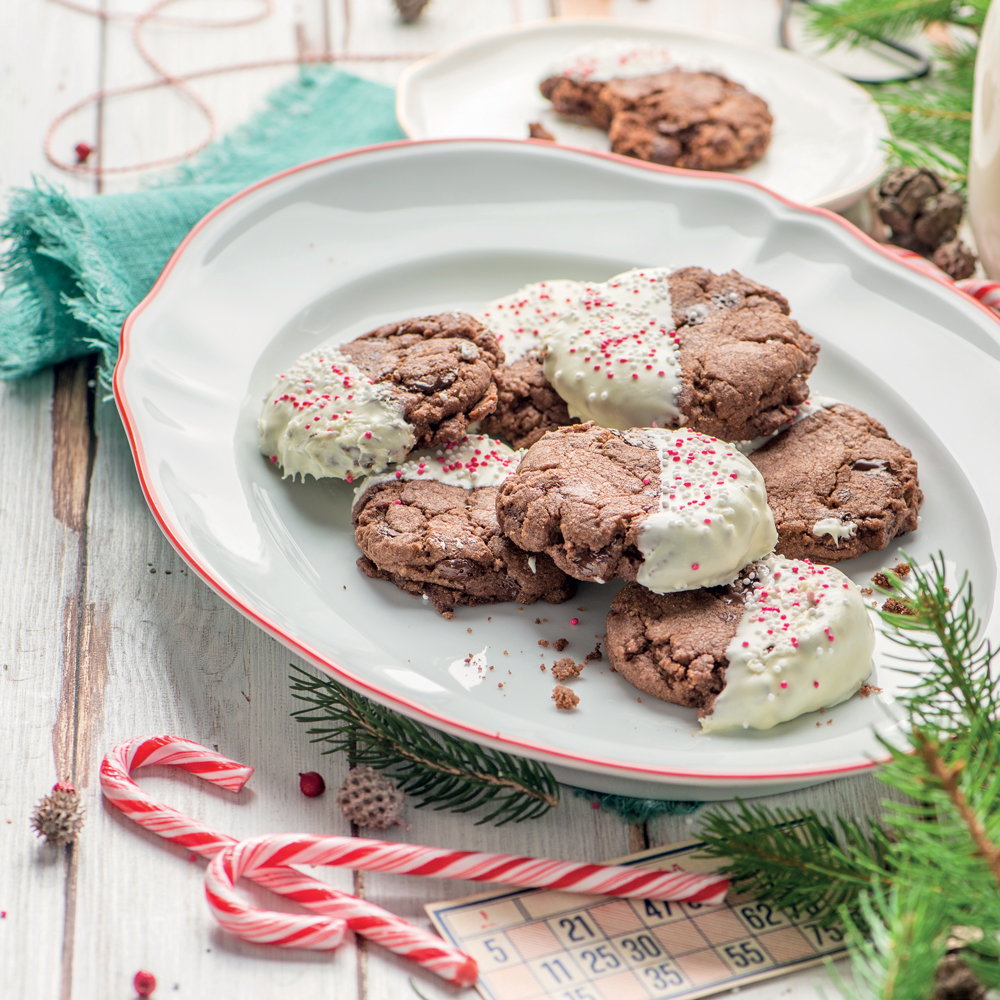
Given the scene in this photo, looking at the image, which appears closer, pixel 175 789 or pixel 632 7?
pixel 175 789

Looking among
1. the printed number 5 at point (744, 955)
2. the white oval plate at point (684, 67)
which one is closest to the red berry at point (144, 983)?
the printed number 5 at point (744, 955)

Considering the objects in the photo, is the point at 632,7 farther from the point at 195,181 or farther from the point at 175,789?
the point at 175,789

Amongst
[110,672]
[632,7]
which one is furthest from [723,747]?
[632,7]

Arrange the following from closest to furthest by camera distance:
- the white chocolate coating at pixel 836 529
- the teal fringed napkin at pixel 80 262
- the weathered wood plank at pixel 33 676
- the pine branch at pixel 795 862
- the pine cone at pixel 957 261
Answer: the pine branch at pixel 795 862 → the weathered wood plank at pixel 33 676 → the white chocolate coating at pixel 836 529 → the teal fringed napkin at pixel 80 262 → the pine cone at pixel 957 261

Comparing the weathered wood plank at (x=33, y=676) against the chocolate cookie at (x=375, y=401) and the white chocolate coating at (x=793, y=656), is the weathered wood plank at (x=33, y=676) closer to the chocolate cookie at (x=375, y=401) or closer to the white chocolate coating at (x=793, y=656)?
the chocolate cookie at (x=375, y=401)

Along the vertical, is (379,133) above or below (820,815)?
above

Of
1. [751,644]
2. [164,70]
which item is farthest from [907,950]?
[164,70]
